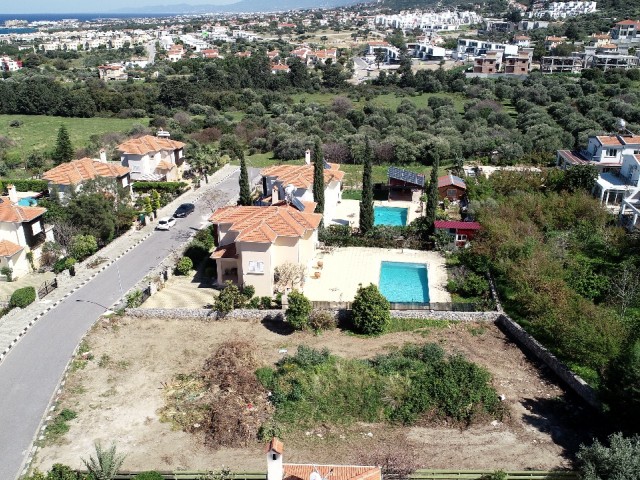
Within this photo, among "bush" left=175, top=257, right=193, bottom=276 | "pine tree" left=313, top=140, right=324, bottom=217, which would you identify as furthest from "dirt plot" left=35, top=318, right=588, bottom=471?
"pine tree" left=313, top=140, right=324, bottom=217

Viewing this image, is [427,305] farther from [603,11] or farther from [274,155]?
[603,11]

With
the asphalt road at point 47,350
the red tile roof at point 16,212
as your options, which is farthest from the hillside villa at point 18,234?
the asphalt road at point 47,350

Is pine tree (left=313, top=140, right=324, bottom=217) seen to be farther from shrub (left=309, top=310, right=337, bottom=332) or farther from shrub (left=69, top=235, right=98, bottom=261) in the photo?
shrub (left=69, top=235, right=98, bottom=261)

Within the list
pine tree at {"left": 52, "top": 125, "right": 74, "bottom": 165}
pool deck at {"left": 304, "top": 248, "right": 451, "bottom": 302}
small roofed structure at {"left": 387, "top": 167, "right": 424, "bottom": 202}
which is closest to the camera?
pool deck at {"left": 304, "top": 248, "right": 451, "bottom": 302}

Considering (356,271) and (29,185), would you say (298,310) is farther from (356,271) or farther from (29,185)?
(29,185)

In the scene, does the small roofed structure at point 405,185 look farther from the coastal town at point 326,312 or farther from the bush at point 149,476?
the bush at point 149,476

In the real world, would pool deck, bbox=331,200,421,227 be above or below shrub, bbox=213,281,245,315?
below

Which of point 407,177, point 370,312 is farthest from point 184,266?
point 407,177
